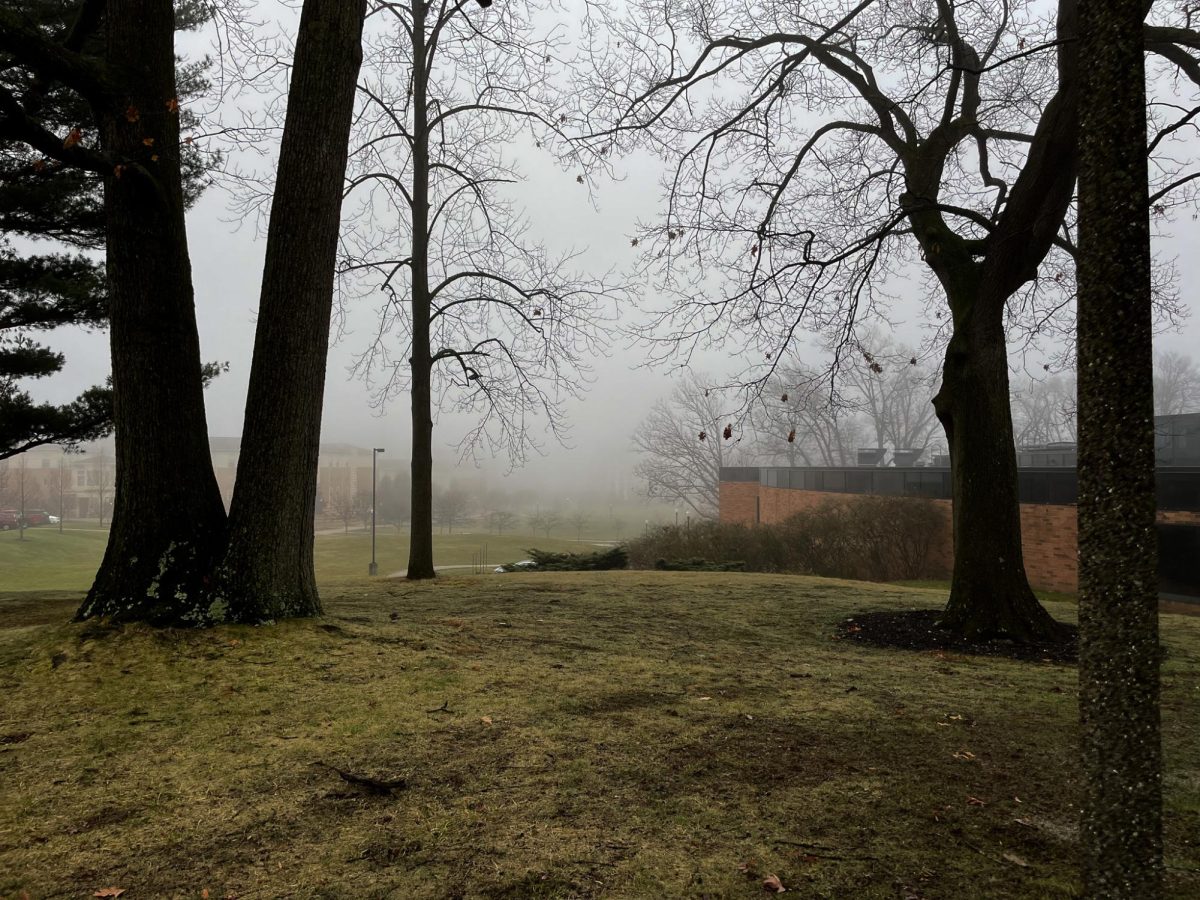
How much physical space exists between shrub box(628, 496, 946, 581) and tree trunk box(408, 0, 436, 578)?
411 inches

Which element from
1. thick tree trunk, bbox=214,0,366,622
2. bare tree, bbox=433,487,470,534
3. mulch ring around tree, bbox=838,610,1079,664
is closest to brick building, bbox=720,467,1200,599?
mulch ring around tree, bbox=838,610,1079,664

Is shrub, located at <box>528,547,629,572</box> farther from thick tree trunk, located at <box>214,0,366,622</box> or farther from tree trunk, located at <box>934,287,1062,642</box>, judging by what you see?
thick tree trunk, located at <box>214,0,366,622</box>

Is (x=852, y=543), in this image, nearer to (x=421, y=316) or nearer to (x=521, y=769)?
(x=421, y=316)

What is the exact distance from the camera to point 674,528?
25500mm

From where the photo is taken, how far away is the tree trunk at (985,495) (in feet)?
25.7

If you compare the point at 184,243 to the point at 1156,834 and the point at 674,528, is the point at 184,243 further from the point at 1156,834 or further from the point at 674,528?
the point at 674,528

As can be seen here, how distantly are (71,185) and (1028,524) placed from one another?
75.3 ft

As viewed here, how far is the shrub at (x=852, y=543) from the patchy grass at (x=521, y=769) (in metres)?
16.3

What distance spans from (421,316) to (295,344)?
759 centimetres

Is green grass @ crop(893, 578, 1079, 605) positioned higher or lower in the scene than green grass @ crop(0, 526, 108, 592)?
higher

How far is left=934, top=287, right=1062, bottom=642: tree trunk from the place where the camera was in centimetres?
784

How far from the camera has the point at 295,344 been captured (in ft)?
18.7

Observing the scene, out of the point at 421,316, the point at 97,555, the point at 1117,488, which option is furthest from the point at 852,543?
the point at 97,555

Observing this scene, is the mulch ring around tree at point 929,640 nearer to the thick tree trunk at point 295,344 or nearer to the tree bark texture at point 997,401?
the tree bark texture at point 997,401
